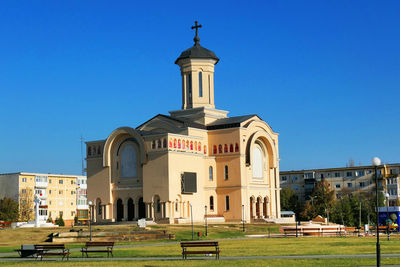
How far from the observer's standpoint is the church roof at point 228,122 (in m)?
64.3

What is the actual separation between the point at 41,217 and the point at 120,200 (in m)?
8.72

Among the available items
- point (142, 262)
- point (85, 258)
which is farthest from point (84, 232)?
point (142, 262)

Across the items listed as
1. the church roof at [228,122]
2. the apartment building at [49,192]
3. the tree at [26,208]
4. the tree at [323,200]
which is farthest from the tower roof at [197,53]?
the apartment building at [49,192]

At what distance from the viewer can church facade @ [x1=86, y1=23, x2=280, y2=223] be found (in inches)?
2366

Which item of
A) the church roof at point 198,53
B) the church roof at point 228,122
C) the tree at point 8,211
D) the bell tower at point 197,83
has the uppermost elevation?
the church roof at point 198,53

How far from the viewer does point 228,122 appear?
217 ft

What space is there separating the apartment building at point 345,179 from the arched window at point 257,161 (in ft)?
90.4

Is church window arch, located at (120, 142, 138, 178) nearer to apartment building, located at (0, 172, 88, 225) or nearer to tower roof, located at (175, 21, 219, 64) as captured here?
tower roof, located at (175, 21, 219, 64)

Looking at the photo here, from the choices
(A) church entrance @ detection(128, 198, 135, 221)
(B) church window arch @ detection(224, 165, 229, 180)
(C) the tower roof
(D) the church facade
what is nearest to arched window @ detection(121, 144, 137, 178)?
(D) the church facade

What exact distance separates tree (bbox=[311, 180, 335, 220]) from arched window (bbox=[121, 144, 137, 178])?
→ 32.2 metres

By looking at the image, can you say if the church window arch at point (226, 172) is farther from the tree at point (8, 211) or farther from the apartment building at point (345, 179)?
the tree at point (8, 211)

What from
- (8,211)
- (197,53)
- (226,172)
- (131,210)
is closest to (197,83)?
(197,53)

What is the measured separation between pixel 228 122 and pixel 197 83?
549 cm

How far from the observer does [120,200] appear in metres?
63.8
